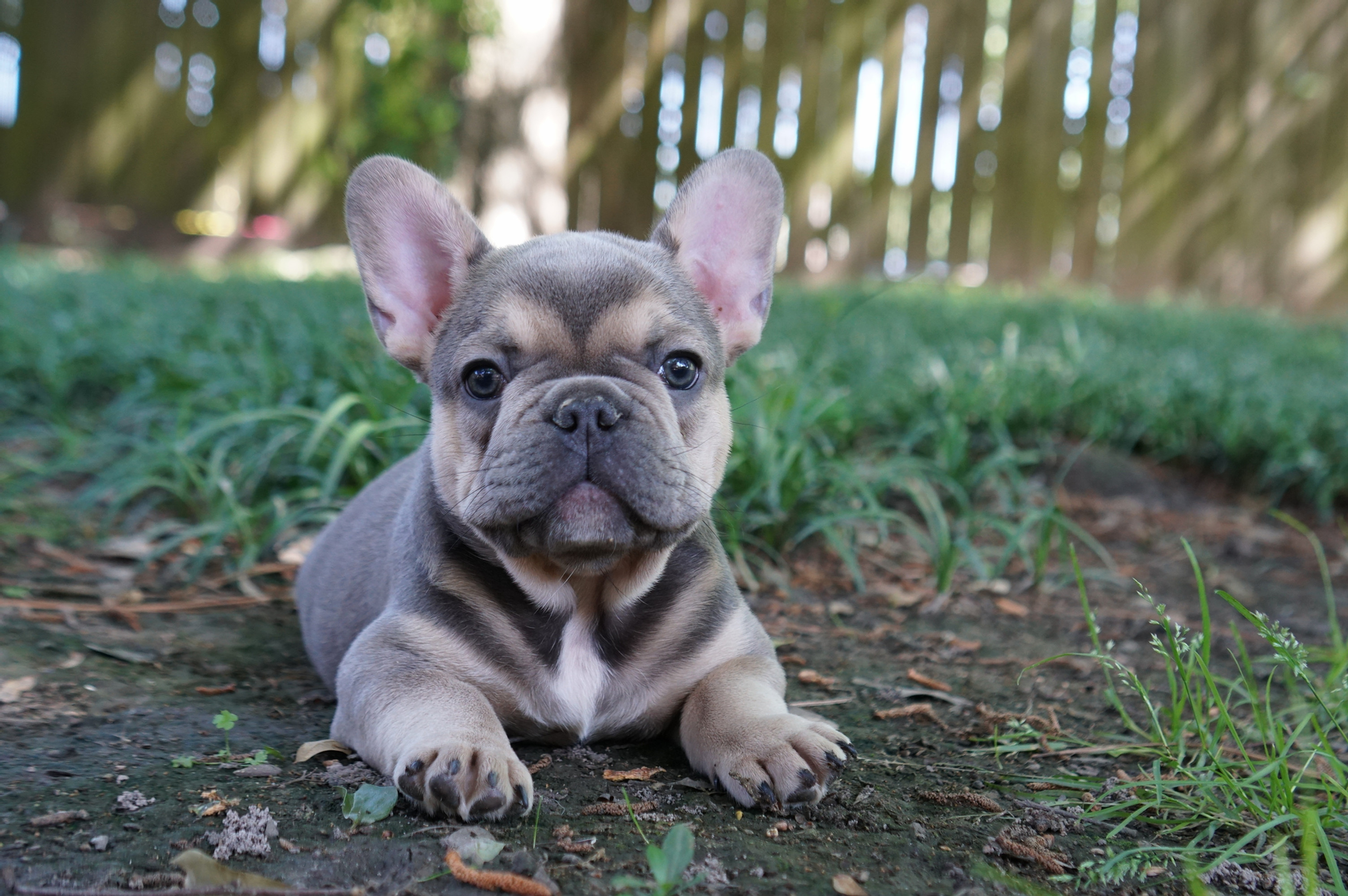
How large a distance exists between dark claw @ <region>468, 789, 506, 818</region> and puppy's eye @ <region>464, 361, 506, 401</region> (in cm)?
110

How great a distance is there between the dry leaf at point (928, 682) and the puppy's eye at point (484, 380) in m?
1.66

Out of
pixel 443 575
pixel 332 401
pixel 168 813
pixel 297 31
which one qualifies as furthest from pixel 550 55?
pixel 168 813

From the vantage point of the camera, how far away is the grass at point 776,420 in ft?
14.9

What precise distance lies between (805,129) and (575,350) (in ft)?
35.2

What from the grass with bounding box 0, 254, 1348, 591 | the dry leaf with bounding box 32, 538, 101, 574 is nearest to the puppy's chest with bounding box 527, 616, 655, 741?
the grass with bounding box 0, 254, 1348, 591

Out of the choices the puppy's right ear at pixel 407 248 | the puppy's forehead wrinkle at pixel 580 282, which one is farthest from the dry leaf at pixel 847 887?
the puppy's right ear at pixel 407 248

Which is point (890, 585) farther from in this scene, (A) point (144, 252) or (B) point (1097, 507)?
(A) point (144, 252)

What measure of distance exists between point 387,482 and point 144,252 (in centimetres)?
1037

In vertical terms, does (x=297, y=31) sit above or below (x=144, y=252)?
above

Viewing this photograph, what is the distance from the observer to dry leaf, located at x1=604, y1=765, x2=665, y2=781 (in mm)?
2666

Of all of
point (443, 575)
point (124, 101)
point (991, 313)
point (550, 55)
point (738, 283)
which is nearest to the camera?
point (443, 575)

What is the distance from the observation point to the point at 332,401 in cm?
503

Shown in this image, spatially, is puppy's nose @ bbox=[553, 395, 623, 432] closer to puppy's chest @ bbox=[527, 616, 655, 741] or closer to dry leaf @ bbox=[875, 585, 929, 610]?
puppy's chest @ bbox=[527, 616, 655, 741]

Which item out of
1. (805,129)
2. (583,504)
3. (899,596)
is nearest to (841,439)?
(899,596)
